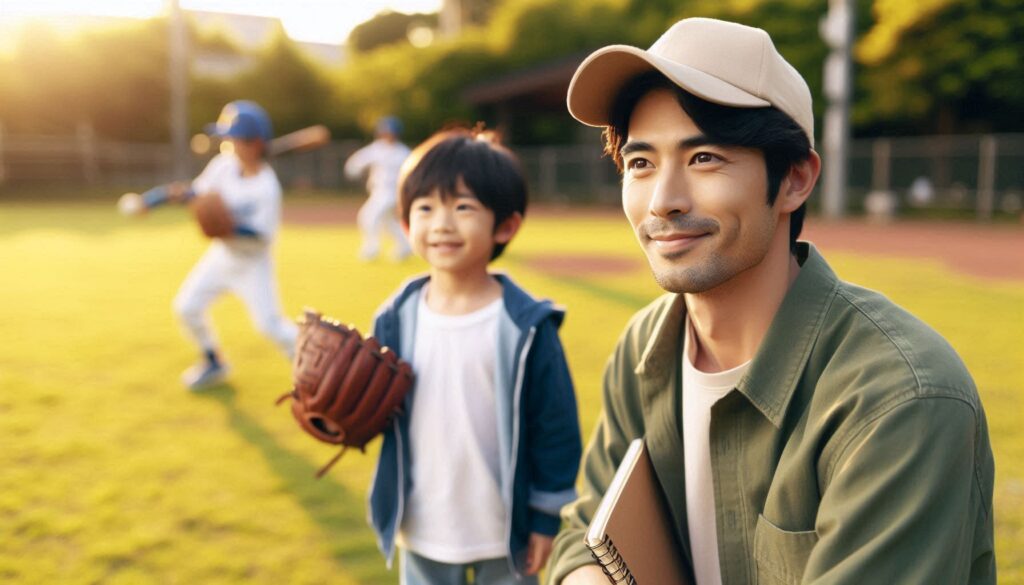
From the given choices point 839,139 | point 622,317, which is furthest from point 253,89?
point 622,317

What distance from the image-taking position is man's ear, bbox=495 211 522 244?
2621 millimetres

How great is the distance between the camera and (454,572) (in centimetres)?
249

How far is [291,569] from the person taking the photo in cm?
315

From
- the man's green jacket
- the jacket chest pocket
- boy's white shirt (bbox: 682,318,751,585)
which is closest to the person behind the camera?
the man's green jacket

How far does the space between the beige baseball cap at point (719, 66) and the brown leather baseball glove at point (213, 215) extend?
172 inches

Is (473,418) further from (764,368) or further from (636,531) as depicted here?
(764,368)

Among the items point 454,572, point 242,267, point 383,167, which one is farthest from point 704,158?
point 383,167

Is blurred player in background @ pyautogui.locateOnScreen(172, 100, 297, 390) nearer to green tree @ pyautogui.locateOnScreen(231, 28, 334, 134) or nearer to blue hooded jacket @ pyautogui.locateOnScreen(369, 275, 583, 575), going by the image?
blue hooded jacket @ pyautogui.locateOnScreen(369, 275, 583, 575)

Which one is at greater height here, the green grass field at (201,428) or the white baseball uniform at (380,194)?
the white baseball uniform at (380,194)

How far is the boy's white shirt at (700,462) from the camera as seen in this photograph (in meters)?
1.71

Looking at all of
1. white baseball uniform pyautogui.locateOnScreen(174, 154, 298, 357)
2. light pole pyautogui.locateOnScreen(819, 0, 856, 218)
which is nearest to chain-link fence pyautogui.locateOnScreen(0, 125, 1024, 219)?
light pole pyautogui.locateOnScreen(819, 0, 856, 218)

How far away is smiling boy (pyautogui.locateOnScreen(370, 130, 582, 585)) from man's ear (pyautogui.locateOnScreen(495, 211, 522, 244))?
5cm

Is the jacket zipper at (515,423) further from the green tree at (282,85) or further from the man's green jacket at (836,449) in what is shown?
the green tree at (282,85)

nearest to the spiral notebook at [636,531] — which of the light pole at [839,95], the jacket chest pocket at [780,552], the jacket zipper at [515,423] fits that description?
the jacket chest pocket at [780,552]
